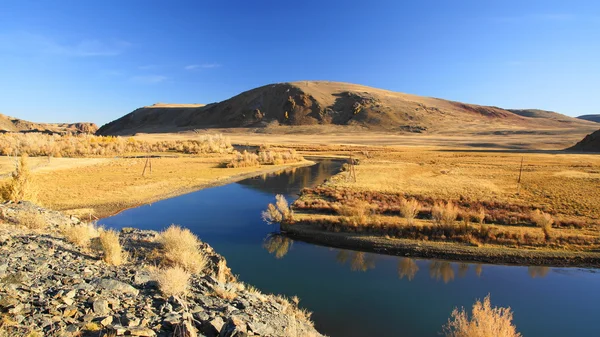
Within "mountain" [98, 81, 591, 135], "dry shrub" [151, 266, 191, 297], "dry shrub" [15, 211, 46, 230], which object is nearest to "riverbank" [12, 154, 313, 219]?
"dry shrub" [15, 211, 46, 230]

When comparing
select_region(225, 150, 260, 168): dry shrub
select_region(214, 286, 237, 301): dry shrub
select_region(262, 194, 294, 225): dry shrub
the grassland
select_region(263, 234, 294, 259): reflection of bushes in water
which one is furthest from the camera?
select_region(225, 150, 260, 168): dry shrub

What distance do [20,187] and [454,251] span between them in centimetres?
1842

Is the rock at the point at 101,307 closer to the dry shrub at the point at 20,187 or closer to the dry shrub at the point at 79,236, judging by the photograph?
the dry shrub at the point at 79,236

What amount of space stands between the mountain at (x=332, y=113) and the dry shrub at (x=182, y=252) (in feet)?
380

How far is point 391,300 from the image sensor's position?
1036 centimetres

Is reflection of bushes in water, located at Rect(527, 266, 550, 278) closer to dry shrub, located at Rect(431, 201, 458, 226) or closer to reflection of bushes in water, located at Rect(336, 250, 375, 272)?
dry shrub, located at Rect(431, 201, 458, 226)

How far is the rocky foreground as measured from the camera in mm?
5625

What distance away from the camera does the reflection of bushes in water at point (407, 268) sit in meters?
12.2

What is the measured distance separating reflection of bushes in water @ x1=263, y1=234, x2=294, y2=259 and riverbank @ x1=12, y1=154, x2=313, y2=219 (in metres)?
8.95

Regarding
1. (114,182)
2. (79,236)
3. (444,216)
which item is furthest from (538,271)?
(114,182)

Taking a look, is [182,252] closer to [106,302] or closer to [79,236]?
[79,236]

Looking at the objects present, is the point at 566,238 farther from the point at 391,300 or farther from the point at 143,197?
the point at 143,197

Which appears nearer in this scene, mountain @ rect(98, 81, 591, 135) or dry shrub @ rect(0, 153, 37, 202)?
dry shrub @ rect(0, 153, 37, 202)

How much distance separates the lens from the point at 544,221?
16.2 m
